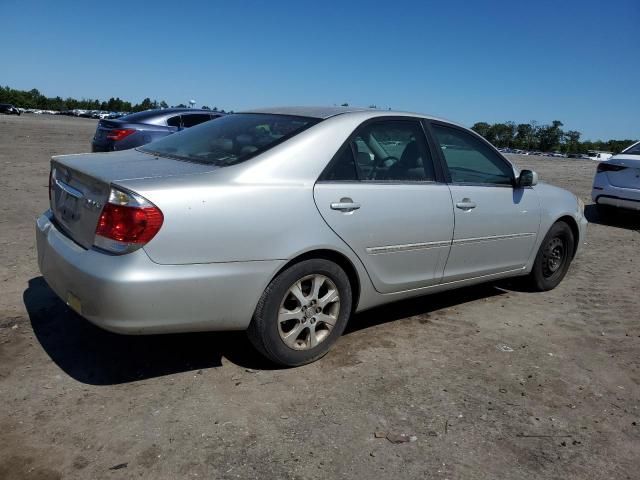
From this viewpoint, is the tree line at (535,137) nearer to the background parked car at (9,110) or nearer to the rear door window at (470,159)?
the background parked car at (9,110)

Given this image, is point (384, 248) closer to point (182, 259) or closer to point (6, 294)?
point (182, 259)

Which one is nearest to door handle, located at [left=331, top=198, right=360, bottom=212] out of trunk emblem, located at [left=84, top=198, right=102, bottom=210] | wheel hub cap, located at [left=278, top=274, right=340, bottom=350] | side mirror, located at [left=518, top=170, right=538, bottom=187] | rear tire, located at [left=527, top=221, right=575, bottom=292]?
wheel hub cap, located at [left=278, top=274, right=340, bottom=350]

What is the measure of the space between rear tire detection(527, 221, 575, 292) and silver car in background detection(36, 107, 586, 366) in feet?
2.40

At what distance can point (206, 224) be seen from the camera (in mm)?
3082

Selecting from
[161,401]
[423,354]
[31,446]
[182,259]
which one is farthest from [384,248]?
[31,446]

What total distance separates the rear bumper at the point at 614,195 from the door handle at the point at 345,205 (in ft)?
24.4

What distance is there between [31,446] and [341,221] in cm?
203

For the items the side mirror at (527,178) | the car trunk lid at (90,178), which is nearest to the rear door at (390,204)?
the car trunk lid at (90,178)

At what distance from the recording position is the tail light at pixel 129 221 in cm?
294

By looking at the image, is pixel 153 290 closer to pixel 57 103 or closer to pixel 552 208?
pixel 552 208

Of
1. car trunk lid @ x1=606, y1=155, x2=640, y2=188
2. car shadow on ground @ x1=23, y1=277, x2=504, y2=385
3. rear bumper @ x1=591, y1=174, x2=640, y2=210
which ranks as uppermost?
car trunk lid @ x1=606, y1=155, x2=640, y2=188

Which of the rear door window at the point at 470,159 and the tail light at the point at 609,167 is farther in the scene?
the tail light at the point at 609,167

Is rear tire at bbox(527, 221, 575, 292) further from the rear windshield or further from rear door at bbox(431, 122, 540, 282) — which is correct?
the rear windshield

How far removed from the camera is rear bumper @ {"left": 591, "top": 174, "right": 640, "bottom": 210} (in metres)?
9.41
